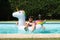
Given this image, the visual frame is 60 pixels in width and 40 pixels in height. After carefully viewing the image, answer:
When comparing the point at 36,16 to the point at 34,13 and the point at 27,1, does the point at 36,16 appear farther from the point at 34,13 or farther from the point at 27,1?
the point at 27,1

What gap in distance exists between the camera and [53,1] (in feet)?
81.8

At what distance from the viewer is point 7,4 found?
1006 inches

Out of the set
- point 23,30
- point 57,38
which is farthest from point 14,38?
point 23,30

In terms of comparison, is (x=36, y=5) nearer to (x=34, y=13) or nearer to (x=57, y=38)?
(x=34, y=13)

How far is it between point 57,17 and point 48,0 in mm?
2290

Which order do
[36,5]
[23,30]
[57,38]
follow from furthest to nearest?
[36,5] → [23,30] → [57,38]

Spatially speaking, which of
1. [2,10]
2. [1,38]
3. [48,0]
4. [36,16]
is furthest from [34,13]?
[1,38]

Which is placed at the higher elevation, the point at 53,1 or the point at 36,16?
the point at 53,1

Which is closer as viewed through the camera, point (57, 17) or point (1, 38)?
point (1, 38)

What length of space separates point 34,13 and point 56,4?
108 inches

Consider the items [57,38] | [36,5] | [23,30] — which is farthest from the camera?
[36,5]

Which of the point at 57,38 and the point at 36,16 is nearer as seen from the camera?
the point at 57,38

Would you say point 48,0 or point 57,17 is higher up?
point 48,0

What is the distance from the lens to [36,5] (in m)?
24.7
